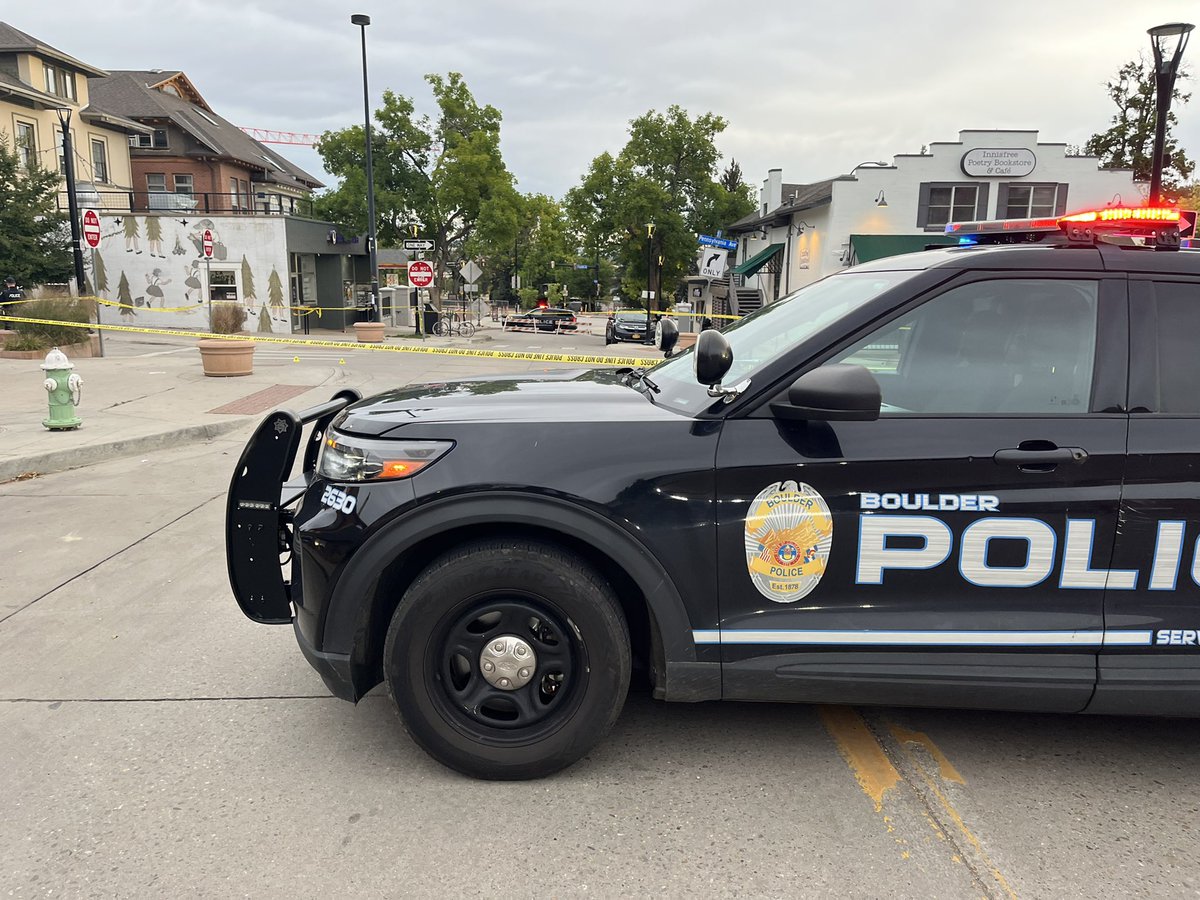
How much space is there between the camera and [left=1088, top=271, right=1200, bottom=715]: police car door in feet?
8.96

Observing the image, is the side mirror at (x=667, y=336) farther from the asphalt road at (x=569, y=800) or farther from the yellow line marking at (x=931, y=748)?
the yellow line marking at (x=931, y=748)

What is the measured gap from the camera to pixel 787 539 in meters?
2.79

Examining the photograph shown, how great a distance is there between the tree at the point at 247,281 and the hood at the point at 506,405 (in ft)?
102

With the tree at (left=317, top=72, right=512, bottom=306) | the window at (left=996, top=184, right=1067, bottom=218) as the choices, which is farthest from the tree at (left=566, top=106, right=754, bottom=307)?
the window at (left=996, top=184, right=1067, bottom=218)

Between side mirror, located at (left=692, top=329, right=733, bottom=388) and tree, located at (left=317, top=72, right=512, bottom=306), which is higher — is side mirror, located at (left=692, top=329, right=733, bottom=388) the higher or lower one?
the lower one

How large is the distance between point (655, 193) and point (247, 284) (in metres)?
23.6

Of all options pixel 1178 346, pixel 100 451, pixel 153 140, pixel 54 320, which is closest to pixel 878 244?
pixel 54 320

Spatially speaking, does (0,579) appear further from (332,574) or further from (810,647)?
(810,647)

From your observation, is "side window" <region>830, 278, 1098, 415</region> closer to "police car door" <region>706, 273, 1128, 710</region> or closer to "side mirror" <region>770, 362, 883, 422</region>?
"police car door" <region>706, 273, 1128, 710</region>

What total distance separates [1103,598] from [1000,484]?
519 millimetres

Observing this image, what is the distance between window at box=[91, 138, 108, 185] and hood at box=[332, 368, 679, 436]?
39840 mm

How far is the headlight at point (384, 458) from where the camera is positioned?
2858 millimetres

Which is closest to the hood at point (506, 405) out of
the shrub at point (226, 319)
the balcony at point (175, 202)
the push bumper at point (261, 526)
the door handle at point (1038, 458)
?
the push bumper at point (261, 526)

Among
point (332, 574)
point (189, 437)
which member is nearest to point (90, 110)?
point (189, 437)
